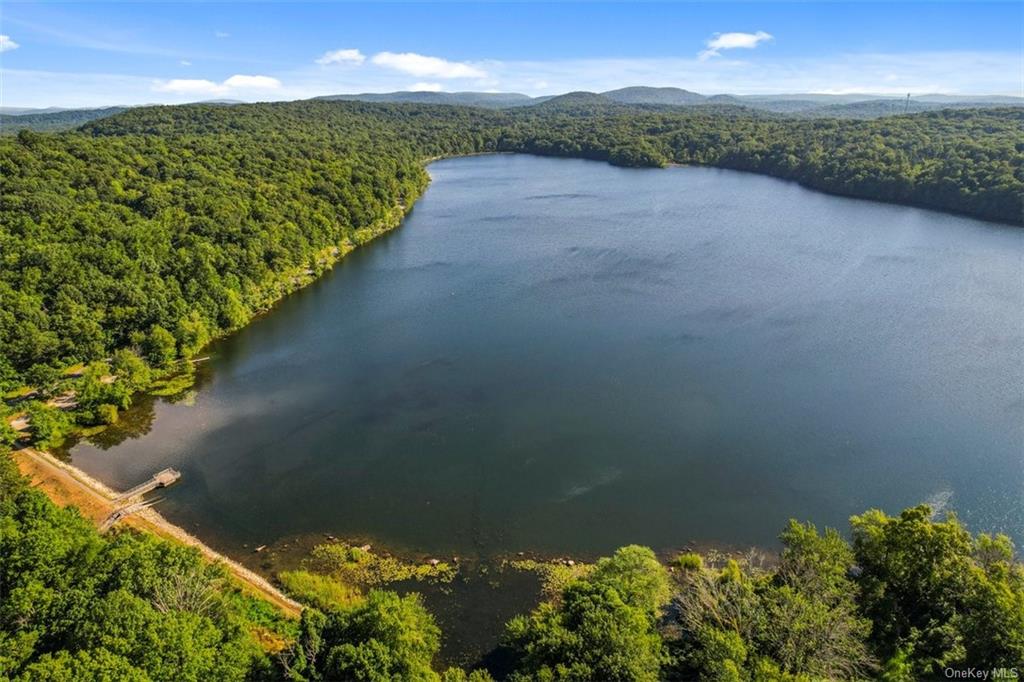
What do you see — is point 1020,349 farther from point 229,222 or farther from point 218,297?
point 229,222

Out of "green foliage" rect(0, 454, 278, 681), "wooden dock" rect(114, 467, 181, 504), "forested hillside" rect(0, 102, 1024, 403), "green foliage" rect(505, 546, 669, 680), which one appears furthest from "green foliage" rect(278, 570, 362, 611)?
"forested hillside" rect(0, 102, 1024, 403)

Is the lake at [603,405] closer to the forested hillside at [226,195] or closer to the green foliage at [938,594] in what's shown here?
the forested hillside at [226,195]

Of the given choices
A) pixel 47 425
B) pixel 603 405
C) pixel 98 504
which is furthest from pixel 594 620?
pixel 47 425

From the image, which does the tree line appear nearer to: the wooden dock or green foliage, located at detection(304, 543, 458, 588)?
green foliage, located at detection(304, 543, 458, 588)

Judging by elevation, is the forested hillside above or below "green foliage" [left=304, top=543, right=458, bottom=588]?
above

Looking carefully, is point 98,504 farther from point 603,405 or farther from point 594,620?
point 603,405
